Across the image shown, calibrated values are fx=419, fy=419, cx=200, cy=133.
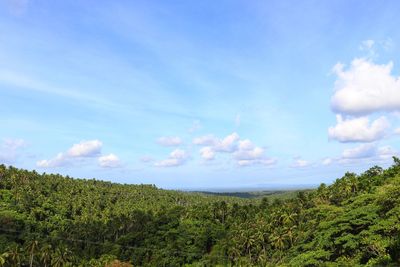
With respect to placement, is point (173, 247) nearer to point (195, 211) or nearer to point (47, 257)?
point (195, 211)

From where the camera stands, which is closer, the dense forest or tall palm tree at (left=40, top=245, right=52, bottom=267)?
the dense forest

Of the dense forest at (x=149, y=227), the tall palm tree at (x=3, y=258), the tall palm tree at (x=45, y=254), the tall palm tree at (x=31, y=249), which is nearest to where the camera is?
the tall palm tree at (x=3, y=258)

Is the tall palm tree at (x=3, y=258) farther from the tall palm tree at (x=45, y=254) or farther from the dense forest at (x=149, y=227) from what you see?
the tall palm tree at (x=45, y=254)

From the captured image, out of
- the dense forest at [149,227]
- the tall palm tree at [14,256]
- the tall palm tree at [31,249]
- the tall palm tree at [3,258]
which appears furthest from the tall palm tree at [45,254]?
the tall palm tree at [3,258]

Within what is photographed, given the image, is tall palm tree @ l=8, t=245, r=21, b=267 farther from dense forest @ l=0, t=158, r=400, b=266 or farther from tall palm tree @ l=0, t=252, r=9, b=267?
tall palm tree @ l=0, t=252, r=9, b=267

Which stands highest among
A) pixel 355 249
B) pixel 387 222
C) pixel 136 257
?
pixel 387 222

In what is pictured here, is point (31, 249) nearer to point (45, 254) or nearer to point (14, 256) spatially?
point (45, 254)

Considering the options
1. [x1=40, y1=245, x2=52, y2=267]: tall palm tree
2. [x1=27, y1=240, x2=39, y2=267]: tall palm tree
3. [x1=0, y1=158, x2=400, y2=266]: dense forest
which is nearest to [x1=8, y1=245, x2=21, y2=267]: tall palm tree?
[x1=0, y1=158, x2=400, y2=266]: dense forest

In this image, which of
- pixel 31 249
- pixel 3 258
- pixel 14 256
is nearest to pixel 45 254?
pixel 31 249

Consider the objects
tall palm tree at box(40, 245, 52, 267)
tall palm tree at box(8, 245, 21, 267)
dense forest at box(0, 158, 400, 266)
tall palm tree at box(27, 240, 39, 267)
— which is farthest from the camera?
tall palm tree at box(40, 245, 52, 267)

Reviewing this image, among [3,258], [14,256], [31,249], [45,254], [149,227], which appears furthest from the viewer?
[149,227]

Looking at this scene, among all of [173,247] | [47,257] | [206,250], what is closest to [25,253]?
[47,257]

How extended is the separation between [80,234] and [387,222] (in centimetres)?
10277

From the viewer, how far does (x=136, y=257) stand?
4429 inches
